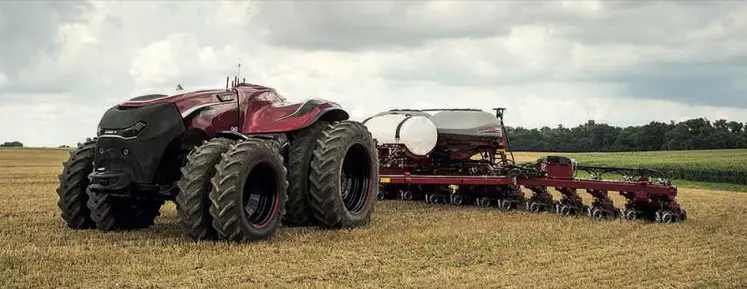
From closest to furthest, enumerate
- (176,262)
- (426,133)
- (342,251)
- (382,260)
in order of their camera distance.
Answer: (176,262) < (382,260) < (342,251) < (426,133)

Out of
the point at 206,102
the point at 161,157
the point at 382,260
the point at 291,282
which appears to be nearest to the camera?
the point at 291,282

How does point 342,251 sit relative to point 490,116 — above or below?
below

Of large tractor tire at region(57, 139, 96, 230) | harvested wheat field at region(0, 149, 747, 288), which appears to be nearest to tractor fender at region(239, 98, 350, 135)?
harvested wheat field at region(0, 149, 747, 288)

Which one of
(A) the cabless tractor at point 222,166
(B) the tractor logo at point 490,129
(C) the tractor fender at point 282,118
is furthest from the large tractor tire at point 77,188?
(B) the tractor logo at point 490,129

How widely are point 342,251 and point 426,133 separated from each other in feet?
24.9

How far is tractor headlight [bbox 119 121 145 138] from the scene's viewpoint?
955cm

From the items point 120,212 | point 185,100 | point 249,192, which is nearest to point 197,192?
point 249,192

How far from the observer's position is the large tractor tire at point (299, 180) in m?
11.0

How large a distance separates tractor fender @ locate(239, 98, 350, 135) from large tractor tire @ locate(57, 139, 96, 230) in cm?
A: 219

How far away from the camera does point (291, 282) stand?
7.17m

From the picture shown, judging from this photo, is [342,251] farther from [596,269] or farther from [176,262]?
[596,269]

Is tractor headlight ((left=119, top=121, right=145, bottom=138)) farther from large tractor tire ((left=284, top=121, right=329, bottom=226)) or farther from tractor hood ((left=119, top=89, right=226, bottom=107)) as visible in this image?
large tractor tire ((left=284, top=121, right=329, bottom=226))

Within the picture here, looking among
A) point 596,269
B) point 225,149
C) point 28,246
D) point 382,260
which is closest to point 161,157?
point 225,149

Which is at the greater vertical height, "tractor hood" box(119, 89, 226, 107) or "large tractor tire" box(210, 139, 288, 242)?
"tractor hood" box(119, 89, 226, 107)
